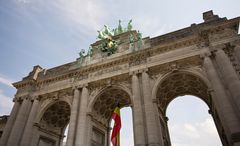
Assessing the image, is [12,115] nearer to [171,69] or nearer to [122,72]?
[122,72]

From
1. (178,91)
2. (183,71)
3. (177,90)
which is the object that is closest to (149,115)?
(183,71)

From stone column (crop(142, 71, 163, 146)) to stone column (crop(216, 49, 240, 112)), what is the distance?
18.9ft

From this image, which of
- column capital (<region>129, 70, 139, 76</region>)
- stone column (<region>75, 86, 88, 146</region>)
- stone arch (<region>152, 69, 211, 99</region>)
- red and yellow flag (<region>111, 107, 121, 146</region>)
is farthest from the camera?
column capital (<region>129, 70, 139, 76</region>)

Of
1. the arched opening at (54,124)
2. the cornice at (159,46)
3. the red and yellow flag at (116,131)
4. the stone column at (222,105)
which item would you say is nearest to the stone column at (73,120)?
the cornice at (159,46)

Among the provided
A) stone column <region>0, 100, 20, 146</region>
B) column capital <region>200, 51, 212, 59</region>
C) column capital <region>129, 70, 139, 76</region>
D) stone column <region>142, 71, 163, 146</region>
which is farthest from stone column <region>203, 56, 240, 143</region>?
stone column <region>0, 100, 20, 146</region>

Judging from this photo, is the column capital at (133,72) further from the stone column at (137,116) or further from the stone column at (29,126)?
the stone column at (29,126)

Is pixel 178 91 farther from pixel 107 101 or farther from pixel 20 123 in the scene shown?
pixel 20 123

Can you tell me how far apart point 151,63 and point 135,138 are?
7.06 metres

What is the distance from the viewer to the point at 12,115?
2188 cm

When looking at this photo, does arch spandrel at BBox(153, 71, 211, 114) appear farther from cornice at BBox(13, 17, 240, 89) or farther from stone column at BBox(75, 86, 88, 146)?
stone column at BBox(75, 86, 88, 146)

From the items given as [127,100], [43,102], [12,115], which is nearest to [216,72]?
[127,100]

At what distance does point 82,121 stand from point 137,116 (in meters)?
5.15

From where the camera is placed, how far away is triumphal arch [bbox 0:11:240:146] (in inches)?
627

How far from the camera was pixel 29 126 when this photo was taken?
67.7 feet
